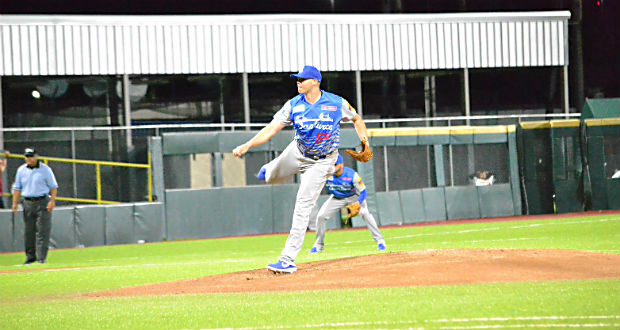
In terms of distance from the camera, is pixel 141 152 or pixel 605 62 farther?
pixel 605 62

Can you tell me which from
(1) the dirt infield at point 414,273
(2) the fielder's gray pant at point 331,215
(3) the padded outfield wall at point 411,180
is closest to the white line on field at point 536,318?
(1) the dirt infield at point 414,273

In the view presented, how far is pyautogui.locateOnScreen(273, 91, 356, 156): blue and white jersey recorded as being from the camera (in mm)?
10539

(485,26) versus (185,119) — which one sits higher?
(485,26)

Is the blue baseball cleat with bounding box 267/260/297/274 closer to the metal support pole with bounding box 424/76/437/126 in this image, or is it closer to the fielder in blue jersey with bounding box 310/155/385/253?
the fielder in blue jersey with bounding box 310/155/385/253

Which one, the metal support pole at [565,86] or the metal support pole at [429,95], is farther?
the metal support pole at [429,95]

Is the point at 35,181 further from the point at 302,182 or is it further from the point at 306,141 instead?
the point at 306,141

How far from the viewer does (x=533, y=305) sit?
782 centimetres

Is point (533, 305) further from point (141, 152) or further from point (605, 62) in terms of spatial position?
point (605, 62)

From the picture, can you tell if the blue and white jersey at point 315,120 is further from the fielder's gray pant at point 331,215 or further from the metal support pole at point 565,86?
the metal support pole at point 565,86

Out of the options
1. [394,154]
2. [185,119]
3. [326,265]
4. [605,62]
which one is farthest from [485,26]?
[326,265]

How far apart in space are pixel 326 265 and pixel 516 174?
60.0ft

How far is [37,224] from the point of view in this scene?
58.4ft

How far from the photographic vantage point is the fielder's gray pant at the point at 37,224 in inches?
697

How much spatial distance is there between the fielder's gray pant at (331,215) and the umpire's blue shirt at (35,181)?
5371 millimetres
